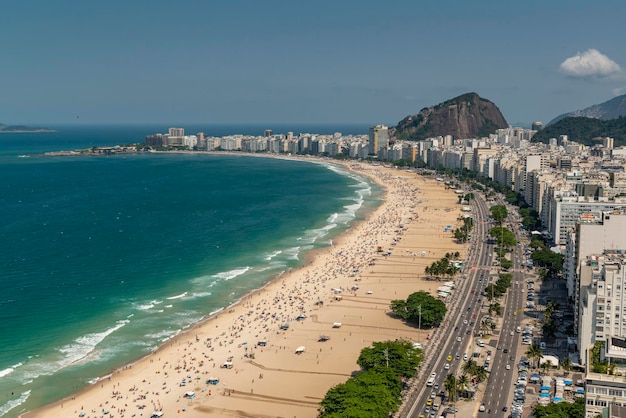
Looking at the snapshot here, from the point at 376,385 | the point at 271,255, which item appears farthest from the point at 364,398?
the point at 271,255

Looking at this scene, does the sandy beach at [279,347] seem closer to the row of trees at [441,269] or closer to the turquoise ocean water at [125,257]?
the row of trees at [441,269]

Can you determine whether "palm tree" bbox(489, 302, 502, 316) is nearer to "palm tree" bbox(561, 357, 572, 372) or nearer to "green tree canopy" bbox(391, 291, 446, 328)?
"green tree canopy" bbox(391, 291, 446, 328)

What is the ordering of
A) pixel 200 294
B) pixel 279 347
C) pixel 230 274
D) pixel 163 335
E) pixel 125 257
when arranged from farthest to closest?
pixel 125 257, pixel 230 274, pixel 200 294, pixel 163 335, pixel 279 347

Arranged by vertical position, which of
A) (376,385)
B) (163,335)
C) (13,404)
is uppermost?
(376,385)

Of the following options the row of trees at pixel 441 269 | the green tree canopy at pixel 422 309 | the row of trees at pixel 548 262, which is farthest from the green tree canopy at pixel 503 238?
the green tree canopy at pixel 422 309

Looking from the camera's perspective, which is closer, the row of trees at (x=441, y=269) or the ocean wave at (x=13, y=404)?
the ocean wave at (x=13, y=404)

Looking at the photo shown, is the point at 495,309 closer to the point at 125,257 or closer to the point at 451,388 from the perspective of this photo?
the point at 451,388

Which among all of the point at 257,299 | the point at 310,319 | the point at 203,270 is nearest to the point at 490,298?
the point at 310,319
